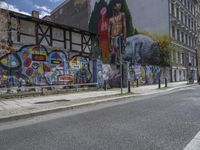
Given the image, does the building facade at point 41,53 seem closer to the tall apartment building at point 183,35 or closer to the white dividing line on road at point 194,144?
the white dividing line on road at point 194,144

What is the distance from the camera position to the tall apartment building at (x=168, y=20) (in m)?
36.6

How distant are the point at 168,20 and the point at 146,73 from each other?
11.7 metres

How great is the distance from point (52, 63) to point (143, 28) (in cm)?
2450

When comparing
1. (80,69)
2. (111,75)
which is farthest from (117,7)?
(80,69)

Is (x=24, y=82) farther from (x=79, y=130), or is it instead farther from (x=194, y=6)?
(x=194, y=6)

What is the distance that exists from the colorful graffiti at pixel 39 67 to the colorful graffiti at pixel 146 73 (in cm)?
703

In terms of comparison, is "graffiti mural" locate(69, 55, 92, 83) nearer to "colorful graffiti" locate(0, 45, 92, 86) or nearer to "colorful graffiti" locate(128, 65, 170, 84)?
"colorful graffiti" locate(0, 45, 92, 86)

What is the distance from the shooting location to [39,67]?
16859 millimetres

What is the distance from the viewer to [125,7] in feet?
129

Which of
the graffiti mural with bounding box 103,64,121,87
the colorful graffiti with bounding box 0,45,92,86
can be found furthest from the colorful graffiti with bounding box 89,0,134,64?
the colorful graffiti with bounding box 0,45,92,86

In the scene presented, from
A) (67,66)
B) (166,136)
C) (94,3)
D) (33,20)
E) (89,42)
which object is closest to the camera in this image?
(166,136)

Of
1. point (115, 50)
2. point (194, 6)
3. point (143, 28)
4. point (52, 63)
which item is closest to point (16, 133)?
point (52, 63)

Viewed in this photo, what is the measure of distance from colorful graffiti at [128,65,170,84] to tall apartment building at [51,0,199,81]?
3984mm

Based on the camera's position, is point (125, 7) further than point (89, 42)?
Yes
